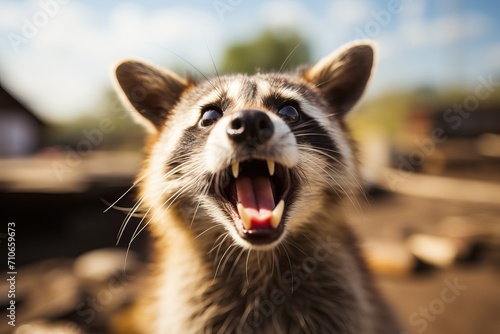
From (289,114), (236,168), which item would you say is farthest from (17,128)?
(236,168)

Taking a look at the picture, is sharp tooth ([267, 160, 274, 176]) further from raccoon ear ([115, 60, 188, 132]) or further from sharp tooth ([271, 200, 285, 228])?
raccoon ear ([115, 60, 188, 132])

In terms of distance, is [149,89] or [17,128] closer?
[149,89]

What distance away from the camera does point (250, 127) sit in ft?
7.91

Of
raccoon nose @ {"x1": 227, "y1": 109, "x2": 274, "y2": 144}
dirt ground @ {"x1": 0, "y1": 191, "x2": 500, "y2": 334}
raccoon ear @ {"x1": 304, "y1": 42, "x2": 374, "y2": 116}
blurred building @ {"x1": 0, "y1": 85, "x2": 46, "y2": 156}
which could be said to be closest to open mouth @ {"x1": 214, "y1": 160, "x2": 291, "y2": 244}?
raccoon nose @ {"x1": 227, "y1": 109, "x2": 274, "y2": 144}

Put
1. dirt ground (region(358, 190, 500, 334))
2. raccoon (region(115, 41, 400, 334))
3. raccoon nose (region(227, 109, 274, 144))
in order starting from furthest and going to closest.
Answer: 1. dirt ground (region(358, 190, 500, 334))
2. raccoon (region(115, 41, 400, 334))
3. raccoon nose (region(227, 109, 274, 144))

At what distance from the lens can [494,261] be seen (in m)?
7.82

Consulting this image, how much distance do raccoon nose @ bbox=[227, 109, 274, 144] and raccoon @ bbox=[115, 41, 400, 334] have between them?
0.14 m

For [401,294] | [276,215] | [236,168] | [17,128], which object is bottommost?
[401,294]

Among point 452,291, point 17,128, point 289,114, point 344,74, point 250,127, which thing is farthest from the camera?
point 17,128

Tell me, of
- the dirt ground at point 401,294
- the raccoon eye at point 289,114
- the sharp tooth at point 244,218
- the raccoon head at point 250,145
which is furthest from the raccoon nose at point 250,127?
the dirt ground at point 401,294

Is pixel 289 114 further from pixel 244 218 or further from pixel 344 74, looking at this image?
pixel 244 218

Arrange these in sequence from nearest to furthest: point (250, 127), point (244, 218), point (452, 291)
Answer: point (250, 127) → point (244, 218) → point (452, 291)

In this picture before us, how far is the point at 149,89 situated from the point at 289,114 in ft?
3.89

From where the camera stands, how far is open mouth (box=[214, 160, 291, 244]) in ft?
8.16
